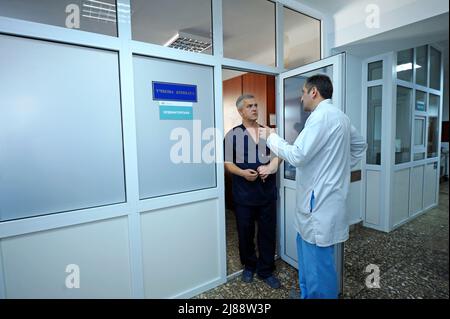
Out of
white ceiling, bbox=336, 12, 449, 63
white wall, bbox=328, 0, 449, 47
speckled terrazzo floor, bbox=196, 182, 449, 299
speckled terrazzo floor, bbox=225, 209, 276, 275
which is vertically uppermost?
white wall, bbox=328, 0, 449, 47

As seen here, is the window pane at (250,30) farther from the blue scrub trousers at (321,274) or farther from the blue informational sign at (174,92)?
the blue scrub trousers at (321,274)

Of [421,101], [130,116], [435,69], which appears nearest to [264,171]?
[130,116]

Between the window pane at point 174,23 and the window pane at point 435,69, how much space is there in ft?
14.1

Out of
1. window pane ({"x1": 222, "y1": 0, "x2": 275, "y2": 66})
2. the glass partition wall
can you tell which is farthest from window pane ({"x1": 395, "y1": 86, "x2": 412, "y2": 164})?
window pane ({"x1": 222, "y1": 0, "x2": 275, "y2": 66})

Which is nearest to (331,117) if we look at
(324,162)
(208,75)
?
(324,162)

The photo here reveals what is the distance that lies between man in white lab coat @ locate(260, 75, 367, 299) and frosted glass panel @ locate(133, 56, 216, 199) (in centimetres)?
64

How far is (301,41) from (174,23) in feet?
5.22

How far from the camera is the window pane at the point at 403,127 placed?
3463 mm

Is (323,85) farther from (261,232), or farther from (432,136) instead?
(432,136)

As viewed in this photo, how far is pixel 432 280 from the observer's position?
7.18ft

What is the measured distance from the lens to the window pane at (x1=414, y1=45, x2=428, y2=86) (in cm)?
366

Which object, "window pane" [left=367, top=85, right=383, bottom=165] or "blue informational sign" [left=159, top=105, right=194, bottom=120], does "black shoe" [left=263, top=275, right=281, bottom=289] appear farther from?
"window pane" [left=367, top=85, right=383, bottom=165]

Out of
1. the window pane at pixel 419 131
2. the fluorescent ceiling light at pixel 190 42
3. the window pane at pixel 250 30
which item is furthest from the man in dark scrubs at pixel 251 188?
the window pane at pixel 419 131
